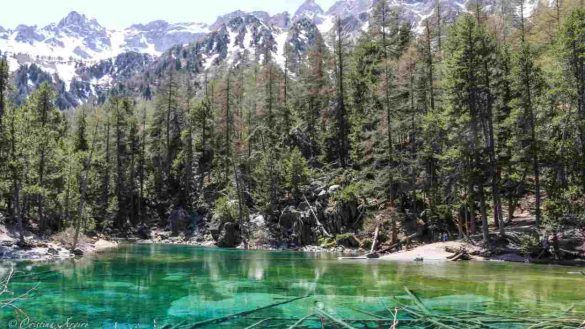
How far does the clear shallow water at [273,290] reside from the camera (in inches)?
526

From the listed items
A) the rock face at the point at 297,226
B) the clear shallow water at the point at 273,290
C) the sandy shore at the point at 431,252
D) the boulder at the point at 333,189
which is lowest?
the clear shallow water at the point at 273,290

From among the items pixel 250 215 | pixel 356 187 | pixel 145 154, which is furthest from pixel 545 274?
pixel 145 154

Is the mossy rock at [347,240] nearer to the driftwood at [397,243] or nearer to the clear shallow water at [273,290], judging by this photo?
the driftwood at [397,243]

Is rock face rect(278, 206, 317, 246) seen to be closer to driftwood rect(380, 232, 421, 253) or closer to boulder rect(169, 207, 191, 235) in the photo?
driftwood rect(380, 232, 421, 253)

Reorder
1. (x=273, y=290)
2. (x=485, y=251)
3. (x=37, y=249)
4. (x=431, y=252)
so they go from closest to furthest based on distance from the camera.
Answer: (x=273, y=290), (x=485, y=251), (x=431, y=252), (x=37, y=249)

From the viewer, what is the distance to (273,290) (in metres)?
18.6

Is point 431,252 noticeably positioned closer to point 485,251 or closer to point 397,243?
point 485,251

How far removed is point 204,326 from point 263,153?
1646 inches

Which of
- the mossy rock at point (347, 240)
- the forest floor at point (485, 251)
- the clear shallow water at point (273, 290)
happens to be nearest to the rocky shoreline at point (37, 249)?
the clear shallow water at point (273, 290)

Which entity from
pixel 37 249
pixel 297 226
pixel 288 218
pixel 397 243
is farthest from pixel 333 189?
pixel 37 249

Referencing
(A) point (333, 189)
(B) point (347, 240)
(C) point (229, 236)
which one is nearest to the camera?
(B) point (347, 240)

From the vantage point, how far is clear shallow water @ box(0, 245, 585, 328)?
1337 centimetres

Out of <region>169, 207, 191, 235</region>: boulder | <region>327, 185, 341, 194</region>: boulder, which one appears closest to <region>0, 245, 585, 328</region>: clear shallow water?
<region>327, 185, 341, 194</region>: boulder

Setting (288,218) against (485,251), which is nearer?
(485,251)
